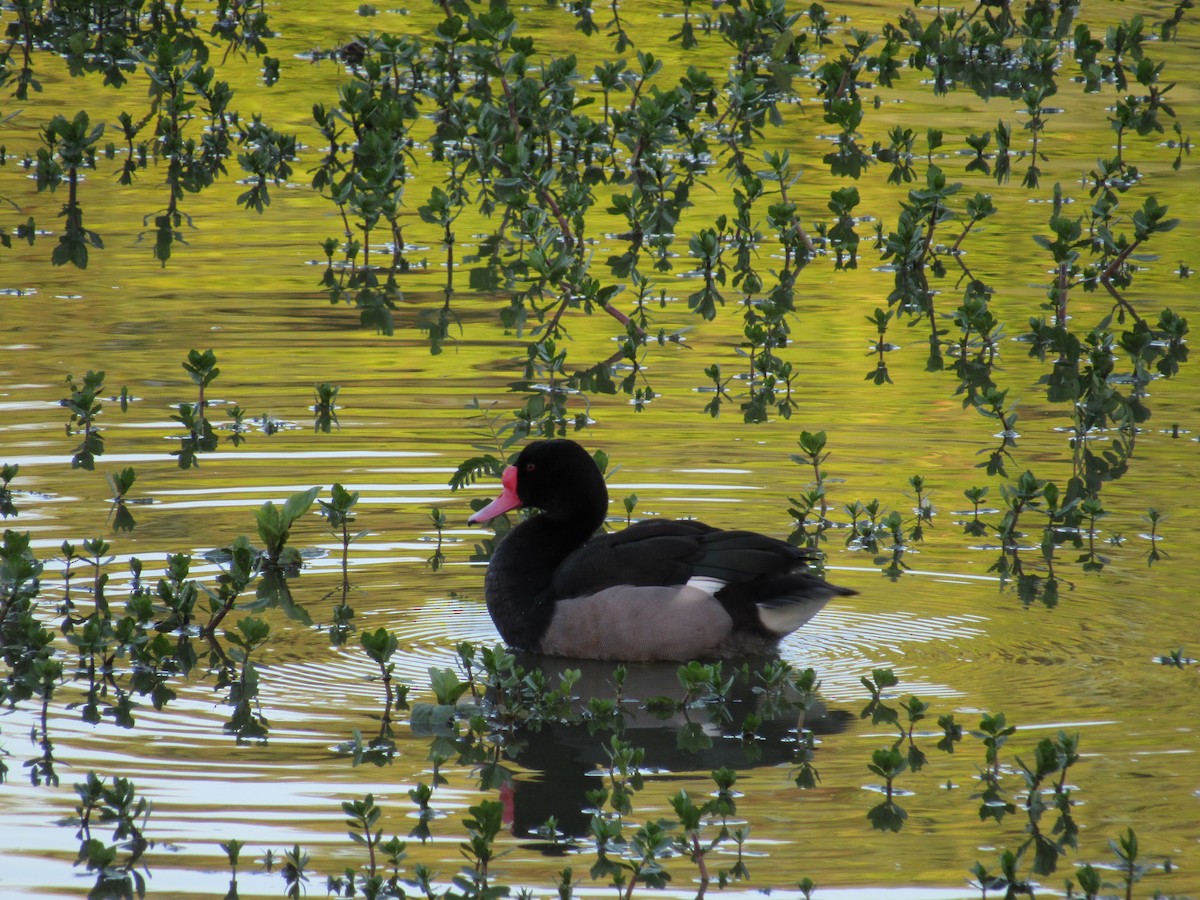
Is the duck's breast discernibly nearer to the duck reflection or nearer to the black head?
the duck reflection

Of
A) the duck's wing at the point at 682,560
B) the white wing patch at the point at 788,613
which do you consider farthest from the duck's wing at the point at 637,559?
the white wing patch at the point at 788,613

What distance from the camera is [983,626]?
27.4 feet

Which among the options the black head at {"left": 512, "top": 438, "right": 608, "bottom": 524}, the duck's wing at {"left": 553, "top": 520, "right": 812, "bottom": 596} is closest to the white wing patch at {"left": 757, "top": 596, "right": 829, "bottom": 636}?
the duck's wing at {"left": 553, "top": 520, "right": 812, "bottom": 596}

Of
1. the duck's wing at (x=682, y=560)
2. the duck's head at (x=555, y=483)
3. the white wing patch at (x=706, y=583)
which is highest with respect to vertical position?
the duck's head at (x=555, y=483)

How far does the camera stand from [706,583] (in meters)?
8.28

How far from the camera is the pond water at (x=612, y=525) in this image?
247 inches

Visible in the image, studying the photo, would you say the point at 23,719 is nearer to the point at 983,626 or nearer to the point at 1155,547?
the point at 983,626

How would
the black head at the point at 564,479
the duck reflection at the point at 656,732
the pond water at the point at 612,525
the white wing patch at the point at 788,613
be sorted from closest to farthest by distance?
the pond water at the point at 612,525, the duck reflection at the point at 656,732, the white wing patch at the point at 788,613, the black head at the point at 564,479

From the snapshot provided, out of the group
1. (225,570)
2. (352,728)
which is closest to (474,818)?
(352,728)

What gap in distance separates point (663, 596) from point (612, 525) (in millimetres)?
1373

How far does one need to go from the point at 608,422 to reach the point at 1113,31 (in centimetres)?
1059

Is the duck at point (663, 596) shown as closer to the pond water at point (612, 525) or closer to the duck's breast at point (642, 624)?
the duck's breast at point (642, 624)

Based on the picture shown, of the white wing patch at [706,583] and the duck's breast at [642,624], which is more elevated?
the white wing patch at [706,583]

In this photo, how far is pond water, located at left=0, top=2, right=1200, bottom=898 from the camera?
628 cm
